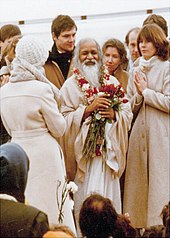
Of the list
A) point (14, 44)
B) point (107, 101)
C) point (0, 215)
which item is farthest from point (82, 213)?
point (14, 44)

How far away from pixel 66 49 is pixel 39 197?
3.55ft

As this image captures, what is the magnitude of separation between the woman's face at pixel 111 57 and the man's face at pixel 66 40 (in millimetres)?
217

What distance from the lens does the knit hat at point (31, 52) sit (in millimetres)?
4078

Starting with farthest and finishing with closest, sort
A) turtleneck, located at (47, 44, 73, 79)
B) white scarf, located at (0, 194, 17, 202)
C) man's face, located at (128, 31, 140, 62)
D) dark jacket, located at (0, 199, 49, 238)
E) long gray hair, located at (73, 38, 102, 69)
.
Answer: man's face, located at (128, 31, 140, 62)
turtleneck, located at (47, 44, 73, 79)
long gray hair, located at (73, 38, 102, 69)
white scarf, located at (0, 194, 17, 202)
dark jacket, located at (0, 199, 49, 238)

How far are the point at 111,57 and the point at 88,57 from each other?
224 millimetres

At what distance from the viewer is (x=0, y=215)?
9.68 feet

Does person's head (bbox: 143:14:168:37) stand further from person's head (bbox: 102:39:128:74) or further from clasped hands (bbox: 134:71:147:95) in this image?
clasped hands (bbox: 134:71:147:95)

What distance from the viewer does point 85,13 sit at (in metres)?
4.75

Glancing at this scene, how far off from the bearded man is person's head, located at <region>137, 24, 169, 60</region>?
26cm

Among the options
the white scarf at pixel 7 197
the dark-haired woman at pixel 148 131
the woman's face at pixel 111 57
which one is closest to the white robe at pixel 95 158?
the dark-haired woman at pixel 148 131

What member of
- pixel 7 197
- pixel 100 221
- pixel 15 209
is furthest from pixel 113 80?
pixel 15 209

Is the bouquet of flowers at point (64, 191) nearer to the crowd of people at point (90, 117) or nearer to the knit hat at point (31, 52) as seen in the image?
the crowd of people at point (90, 117)

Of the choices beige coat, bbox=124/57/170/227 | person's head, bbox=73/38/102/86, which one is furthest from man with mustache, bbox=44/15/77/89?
beige coat, bbox=124/57/170/227

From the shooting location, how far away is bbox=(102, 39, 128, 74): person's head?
4.70 metres
